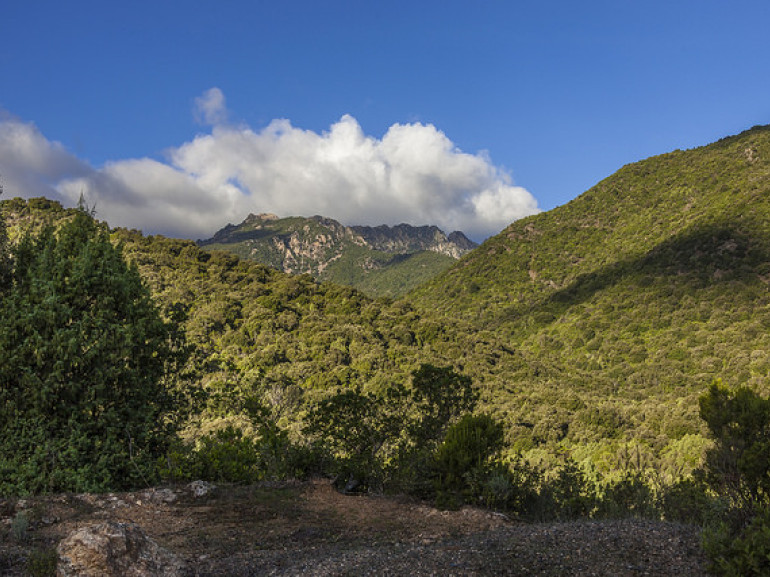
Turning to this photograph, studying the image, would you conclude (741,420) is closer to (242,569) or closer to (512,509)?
(512,509)

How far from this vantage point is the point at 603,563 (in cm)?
464

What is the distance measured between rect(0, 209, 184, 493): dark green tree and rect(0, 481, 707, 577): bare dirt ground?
84 cm

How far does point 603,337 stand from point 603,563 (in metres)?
50.3

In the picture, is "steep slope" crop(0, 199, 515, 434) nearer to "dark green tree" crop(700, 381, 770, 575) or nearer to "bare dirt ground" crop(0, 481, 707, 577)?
"bare dirt ground" crop(0, 481, 707, 577)

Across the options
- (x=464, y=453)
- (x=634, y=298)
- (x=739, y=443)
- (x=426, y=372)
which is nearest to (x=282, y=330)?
(x=426, y=372)

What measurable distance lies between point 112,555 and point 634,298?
5987cm

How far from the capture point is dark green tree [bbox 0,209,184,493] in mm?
7238

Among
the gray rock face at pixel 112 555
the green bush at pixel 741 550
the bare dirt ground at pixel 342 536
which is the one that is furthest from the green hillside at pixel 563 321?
the green bush at pixel 741 550

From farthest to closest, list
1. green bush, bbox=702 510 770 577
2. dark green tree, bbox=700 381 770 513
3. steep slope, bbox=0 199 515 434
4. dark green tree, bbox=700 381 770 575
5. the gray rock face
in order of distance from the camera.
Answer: steep slope, bbox=0 199 515 434 < dark green tree, bbox=700 381 770 513 < dark green tree, bbox=700 381 770 575 < the gray rock face < green bush, bbox=702 510 770 577

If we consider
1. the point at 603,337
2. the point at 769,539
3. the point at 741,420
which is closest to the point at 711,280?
the point at 603,337

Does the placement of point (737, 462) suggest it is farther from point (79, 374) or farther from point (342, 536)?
point (79, 374)

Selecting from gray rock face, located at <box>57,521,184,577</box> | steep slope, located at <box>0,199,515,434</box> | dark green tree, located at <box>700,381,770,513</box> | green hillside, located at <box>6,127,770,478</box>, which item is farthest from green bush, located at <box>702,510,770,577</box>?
steep slope, located at <box>0,199,515,434</box>

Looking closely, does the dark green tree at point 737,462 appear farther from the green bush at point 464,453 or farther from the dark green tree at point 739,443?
the green bush at point 464,453

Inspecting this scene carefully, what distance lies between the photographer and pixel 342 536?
6.43 meters
